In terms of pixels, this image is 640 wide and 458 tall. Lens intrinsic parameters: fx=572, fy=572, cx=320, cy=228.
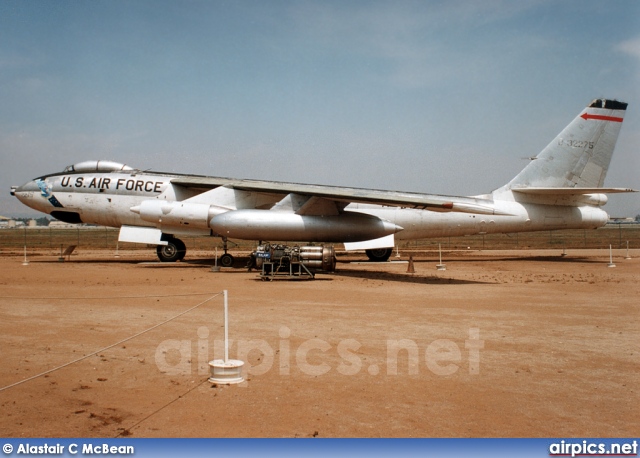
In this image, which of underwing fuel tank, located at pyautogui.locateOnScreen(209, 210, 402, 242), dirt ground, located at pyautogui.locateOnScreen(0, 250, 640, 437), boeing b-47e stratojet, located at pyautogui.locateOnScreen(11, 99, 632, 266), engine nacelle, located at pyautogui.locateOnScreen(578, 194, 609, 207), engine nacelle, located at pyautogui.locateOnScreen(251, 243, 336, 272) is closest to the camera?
dirt ground, located at pyautogui.locateOnScreen(0, 250, 640, 437)

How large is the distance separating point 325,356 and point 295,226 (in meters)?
11.8

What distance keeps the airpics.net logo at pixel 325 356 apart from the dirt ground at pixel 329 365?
3cm

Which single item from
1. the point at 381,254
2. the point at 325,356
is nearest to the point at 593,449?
the point at 325,356

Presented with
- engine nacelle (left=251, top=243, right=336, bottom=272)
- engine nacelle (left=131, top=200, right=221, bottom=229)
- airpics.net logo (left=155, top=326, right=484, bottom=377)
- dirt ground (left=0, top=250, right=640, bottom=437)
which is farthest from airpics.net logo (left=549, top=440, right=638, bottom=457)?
engine nacelle (left=131, top=200, right=221, bottom=229)

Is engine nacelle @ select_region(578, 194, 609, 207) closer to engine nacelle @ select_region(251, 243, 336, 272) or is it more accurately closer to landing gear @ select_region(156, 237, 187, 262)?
engine nacelle @ select_region(251, 243, 336, 272)

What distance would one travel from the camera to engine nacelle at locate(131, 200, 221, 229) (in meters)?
20.0

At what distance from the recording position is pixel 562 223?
24062mm

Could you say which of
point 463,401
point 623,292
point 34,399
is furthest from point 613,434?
point 623,292

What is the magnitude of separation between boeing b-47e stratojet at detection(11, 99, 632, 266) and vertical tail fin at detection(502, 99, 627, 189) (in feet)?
0.14

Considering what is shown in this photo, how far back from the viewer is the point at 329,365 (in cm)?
673

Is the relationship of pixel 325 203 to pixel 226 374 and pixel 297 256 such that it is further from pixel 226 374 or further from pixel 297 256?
pixel 226 374

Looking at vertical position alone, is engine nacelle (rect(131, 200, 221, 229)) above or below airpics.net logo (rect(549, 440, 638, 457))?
above

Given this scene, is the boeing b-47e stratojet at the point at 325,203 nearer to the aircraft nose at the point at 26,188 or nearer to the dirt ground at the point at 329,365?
the aircraft nose at the point at 26,188

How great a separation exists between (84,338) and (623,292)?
39.6ft
